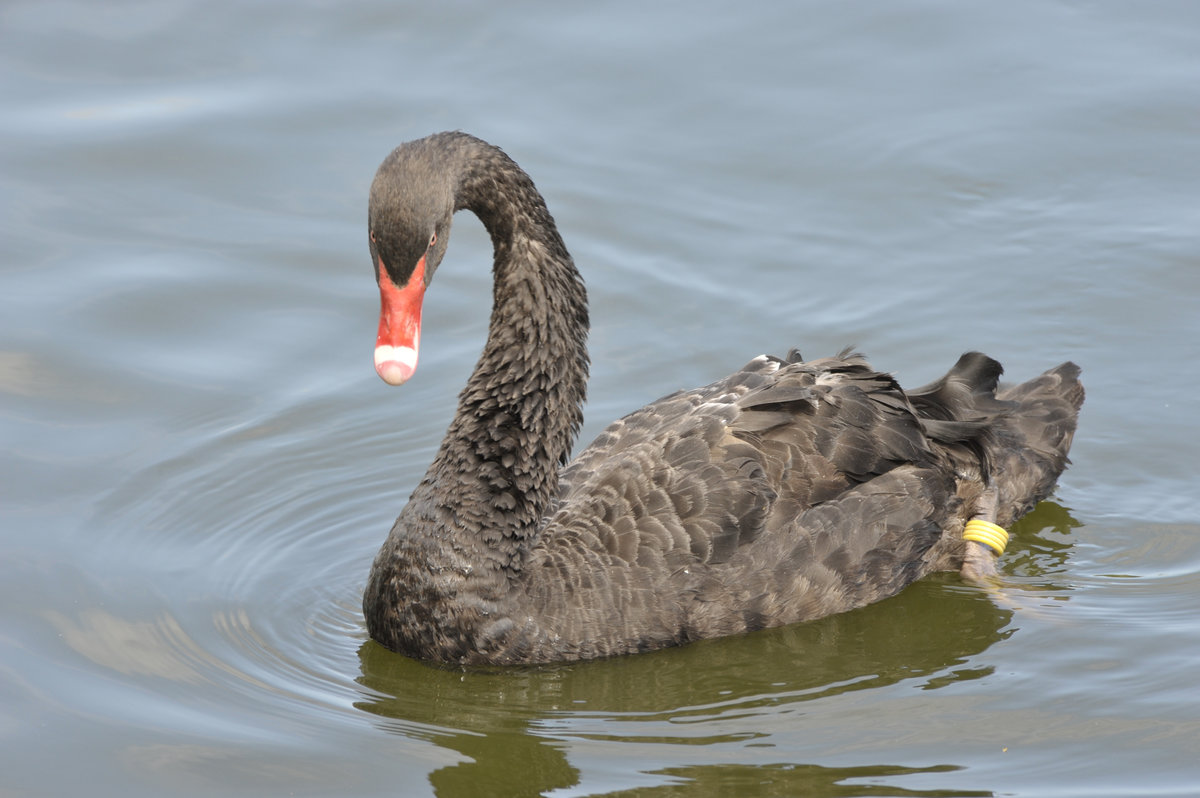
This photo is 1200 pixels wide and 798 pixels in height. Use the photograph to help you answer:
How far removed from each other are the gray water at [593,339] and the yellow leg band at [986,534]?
17 cm

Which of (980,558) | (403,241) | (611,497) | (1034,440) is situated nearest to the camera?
(403,241)

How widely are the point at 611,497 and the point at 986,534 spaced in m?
2.14

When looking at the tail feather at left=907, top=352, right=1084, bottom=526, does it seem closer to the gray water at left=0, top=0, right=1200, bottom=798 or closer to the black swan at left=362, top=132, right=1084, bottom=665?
the black swan at left=362, top=132, right=1084, bottom=665

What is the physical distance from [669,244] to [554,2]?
347 cm

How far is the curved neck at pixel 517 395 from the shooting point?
814 cm

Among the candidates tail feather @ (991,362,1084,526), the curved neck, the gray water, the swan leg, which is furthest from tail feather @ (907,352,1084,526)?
the curved neck

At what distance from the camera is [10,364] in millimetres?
10555

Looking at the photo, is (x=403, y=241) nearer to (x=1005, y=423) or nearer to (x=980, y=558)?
(x=980, y=558)

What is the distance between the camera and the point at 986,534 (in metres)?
9.09

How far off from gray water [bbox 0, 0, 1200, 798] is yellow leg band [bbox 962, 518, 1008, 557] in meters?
0.17

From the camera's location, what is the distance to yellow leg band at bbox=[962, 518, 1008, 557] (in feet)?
29.8

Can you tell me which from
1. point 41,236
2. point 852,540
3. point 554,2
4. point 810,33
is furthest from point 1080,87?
point 41,236

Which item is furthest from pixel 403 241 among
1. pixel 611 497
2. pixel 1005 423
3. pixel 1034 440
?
pixel 1034 440

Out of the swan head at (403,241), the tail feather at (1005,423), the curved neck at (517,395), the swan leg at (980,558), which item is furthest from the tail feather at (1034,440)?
the swan head at (403,241)
